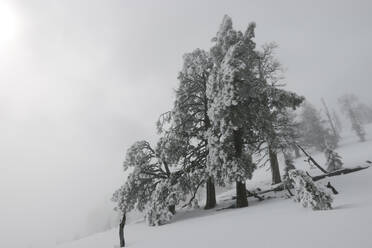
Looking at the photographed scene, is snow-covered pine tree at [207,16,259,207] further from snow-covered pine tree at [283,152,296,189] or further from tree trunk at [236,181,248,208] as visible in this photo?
snow-covered pine tree at [283,152,296,189]

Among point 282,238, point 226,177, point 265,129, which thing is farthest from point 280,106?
point 282,238

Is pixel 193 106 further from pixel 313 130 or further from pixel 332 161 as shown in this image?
pixel 313 130

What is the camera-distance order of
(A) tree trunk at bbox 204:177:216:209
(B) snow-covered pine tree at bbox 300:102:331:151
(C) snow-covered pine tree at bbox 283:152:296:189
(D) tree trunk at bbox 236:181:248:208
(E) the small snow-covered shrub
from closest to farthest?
(E) the small snow-covered shrub < (C) snow-covered pine tree at bbox 283:152:296:189 < (D) tree trunk at bbox 236:181:248:208 < (A) tree trunk at bbox 204:177:216:209 < (B) snow-covered pine tree at bbox 300:102:331:151

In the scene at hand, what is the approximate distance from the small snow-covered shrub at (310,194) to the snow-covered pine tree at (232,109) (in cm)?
329

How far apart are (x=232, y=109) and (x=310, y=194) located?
6.31 meters

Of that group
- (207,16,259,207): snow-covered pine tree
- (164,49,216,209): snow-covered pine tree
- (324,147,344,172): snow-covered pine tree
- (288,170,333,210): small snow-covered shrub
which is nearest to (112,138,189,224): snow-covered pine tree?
(164,49,216,209): snow-covered pine tree

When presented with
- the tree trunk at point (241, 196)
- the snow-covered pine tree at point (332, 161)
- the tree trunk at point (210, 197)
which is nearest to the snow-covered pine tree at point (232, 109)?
the tree trunk at point (241, 196)

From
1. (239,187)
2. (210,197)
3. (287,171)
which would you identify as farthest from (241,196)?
(287,171)

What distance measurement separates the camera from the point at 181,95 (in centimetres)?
1712

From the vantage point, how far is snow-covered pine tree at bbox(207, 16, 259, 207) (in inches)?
510

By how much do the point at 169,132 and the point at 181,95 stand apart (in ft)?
9.84

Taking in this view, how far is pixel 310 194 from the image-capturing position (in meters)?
9.07

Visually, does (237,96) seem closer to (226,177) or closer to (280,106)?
(280,106)

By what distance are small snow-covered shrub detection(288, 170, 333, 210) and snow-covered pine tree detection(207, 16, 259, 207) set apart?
3285mm
